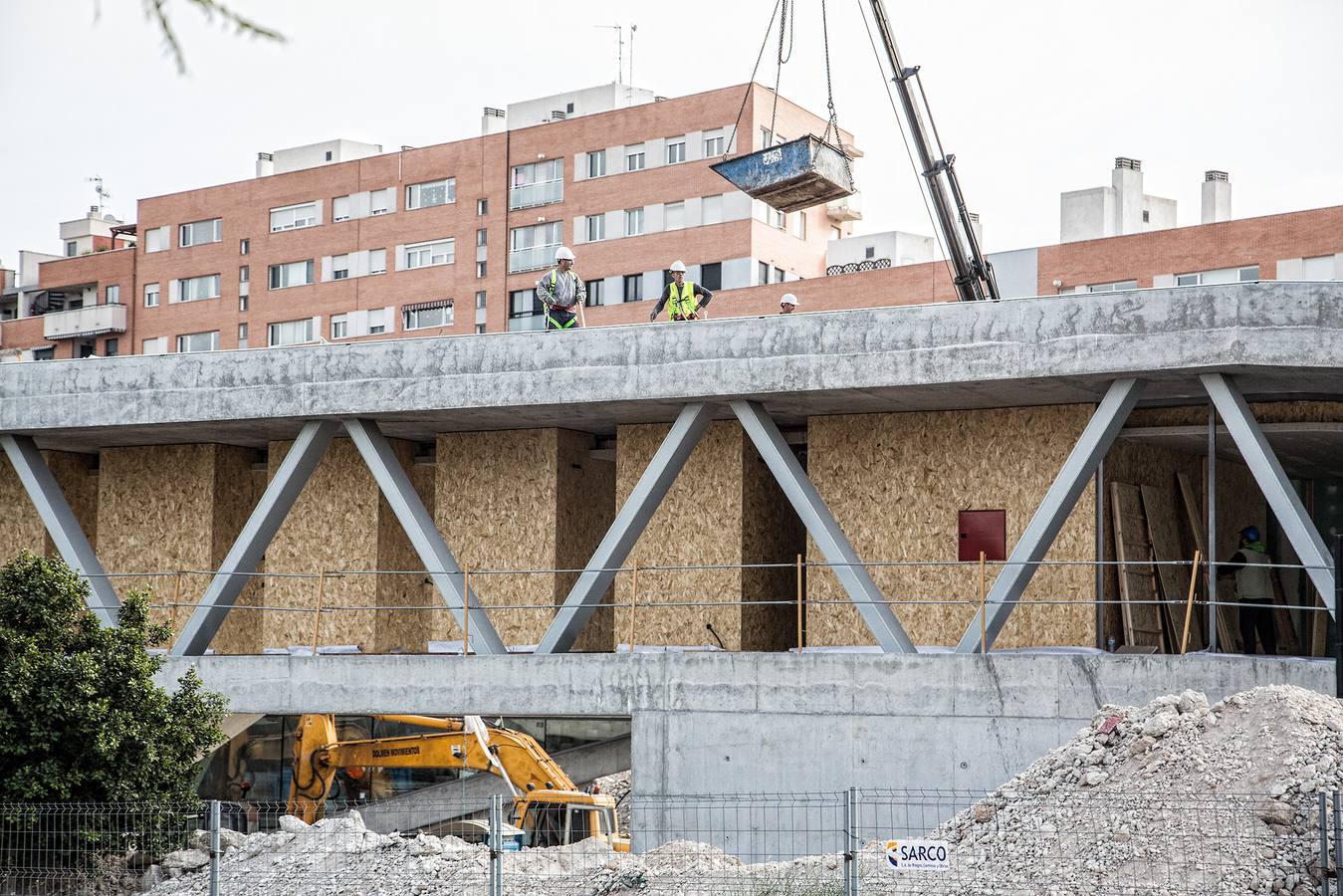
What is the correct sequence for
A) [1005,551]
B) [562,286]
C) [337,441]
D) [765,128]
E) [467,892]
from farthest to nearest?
[765,128] → [337,441] → [562,286] → [1005,551] → [467,892]

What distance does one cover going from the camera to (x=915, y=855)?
11.2 metres

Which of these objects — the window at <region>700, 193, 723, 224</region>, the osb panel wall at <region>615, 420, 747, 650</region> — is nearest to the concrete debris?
the osb panel wall at <region>615, 420, 747, 650</region>

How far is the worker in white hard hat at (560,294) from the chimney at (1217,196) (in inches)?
1665

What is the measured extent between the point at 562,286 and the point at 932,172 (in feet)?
23.8

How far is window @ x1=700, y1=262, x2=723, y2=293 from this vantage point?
59.1 m

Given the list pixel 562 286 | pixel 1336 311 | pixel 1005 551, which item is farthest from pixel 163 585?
pixel 1336 311

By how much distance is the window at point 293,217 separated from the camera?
70.1 metres

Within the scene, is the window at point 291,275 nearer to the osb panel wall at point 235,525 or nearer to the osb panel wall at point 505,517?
the osb panel wall at point 235,525

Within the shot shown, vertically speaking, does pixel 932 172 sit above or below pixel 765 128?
below

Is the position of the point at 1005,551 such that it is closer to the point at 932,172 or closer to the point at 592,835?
the point at 592,835

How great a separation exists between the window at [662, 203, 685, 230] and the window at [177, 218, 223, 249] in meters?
22.5

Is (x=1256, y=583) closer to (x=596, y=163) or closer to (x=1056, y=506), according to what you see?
(x=1056, y=506)

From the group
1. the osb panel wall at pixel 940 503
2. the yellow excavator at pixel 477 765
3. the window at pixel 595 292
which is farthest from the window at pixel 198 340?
the osb panel wall at pixel 940 503

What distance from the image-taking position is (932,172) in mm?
25109
